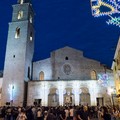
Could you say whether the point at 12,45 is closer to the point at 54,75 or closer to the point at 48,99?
the point at 54,75

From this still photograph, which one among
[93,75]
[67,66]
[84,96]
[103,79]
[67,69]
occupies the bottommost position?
[84,96]

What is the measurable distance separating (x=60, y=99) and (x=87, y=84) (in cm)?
506

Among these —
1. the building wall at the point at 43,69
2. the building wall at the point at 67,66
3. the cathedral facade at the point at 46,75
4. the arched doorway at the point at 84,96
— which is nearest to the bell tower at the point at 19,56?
the cathedral facade at the point at 46,75

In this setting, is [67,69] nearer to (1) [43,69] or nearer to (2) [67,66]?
(2) [67,66]

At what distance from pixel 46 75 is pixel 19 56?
5912mm

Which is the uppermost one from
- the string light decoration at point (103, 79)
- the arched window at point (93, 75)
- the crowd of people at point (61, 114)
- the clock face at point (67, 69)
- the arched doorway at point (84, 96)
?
the clock face at point (67, 69)

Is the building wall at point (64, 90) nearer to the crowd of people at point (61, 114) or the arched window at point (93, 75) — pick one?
the arched window at point (93, 75)

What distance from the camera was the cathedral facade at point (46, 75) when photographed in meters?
31.7

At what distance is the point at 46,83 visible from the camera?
107 ft

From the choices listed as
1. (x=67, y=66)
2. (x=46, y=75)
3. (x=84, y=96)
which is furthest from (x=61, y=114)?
(x=67, y=66)

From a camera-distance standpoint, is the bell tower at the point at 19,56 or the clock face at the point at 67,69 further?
the clock face at the point at 67,69

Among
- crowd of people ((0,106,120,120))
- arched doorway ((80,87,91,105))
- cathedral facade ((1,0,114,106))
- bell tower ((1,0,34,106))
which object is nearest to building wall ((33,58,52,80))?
cathedral facade ((1,0,114,106))

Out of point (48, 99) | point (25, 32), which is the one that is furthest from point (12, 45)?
point (48, 99)

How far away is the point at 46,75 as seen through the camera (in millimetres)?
35438
